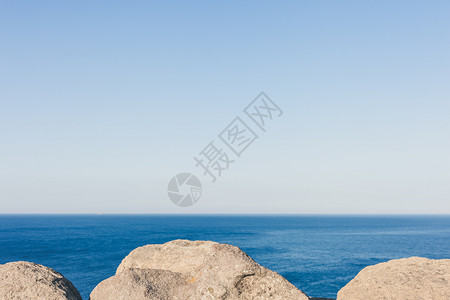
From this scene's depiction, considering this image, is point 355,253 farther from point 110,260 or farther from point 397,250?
point 110,260

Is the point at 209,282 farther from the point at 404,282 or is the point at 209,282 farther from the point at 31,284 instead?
the point at 404,282

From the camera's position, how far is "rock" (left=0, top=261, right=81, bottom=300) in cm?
944

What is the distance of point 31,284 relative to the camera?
9.75 meters

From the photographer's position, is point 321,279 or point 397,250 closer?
point 321,279

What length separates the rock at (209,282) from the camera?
9.43 metres

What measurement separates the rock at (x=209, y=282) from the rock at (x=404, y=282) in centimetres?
280

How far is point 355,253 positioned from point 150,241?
71.5 metres

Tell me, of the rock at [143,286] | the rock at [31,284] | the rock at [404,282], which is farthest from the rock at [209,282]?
the rock at [404,282]

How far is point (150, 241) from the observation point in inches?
5133

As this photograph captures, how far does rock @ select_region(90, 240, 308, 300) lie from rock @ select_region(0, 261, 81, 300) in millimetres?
962

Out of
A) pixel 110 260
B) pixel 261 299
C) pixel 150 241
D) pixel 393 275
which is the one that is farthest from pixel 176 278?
pixel 150 241

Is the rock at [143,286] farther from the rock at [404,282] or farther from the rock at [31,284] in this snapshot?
the rock at [404,282]

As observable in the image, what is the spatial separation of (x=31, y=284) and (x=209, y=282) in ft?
16.2

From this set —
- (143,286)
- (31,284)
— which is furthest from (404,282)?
(31,284)
